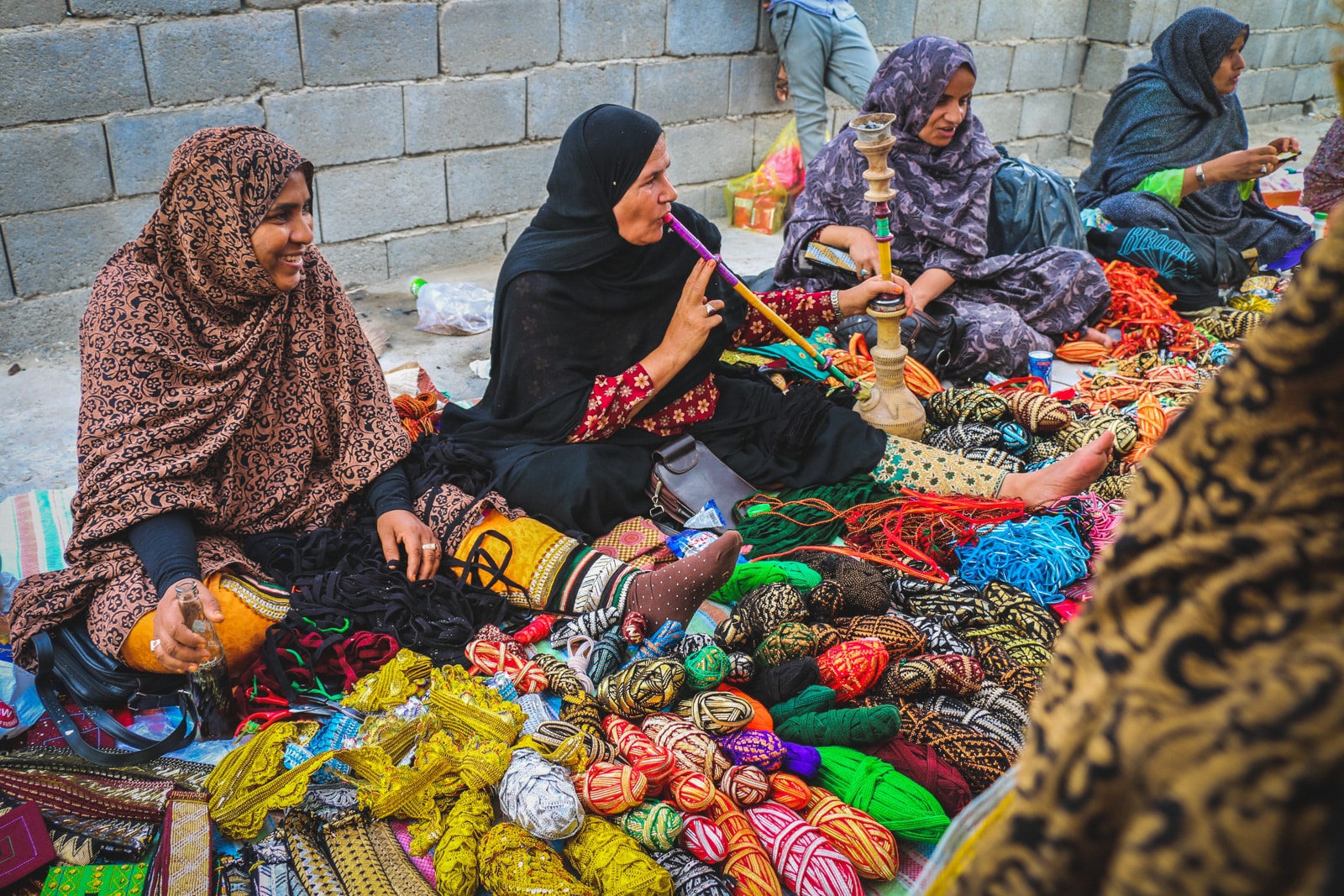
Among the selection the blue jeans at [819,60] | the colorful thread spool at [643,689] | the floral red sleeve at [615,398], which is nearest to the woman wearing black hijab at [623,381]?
the floral red sleeve at [615,398]

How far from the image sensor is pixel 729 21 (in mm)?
6098

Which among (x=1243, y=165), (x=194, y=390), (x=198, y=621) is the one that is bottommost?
(x=198, y=621)

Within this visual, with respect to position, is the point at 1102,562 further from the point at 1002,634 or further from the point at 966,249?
the point at 966,249

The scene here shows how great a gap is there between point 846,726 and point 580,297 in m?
1.45

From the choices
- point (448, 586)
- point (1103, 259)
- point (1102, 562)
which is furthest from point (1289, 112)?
point (1102, 562)

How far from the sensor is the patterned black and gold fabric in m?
0.48

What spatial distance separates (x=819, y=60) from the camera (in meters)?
6.02

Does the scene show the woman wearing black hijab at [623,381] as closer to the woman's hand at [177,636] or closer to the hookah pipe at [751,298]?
the hookah pipe at [751,298]

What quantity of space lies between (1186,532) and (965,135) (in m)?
3.94

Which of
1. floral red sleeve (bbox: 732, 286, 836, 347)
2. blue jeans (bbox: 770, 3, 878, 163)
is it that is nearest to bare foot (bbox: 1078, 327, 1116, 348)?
floral red sleeve (bbox: 732, 286, 836, 347)

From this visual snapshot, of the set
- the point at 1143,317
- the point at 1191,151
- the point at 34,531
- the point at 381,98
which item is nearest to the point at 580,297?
the point at 34,531

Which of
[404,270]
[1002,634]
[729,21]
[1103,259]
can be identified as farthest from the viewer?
[729,21]

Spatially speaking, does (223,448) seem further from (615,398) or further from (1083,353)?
(1083,353)

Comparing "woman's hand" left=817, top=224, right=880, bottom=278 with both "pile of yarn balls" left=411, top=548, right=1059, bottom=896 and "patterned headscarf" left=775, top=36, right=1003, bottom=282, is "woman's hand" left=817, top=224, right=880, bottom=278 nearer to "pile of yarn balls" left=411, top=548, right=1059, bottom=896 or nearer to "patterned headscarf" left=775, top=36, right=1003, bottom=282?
"patterned headscarf" left=775, top=36, right=1003, bottom=282
